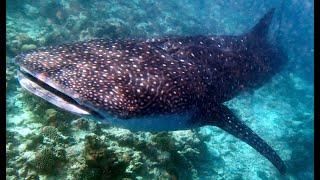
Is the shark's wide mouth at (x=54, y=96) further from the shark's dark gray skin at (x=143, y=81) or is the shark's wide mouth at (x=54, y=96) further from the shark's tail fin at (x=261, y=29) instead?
the shark's tail fin at (x=261, y=29)

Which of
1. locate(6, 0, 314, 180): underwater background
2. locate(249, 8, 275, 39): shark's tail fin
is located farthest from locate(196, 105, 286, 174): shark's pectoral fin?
locate(249, 8, 275, 39): shark's tail fin

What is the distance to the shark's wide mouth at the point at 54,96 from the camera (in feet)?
12.4

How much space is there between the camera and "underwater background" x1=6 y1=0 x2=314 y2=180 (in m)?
5.61

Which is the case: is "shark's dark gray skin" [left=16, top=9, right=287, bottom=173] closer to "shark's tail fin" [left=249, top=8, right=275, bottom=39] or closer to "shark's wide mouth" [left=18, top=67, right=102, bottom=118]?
"shark's wide mouth" [left=18, top=67, right=102, bottom=118]

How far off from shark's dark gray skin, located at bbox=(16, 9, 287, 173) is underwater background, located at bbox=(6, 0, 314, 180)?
66.4 inches

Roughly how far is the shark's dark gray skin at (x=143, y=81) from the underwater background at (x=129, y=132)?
169cm

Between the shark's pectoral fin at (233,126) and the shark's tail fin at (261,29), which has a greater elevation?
the shark's tail fin at (261,29)

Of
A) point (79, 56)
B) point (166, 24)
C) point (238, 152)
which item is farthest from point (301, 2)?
point (79, 56)

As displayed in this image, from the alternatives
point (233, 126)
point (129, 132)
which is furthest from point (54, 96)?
point (233, 126)

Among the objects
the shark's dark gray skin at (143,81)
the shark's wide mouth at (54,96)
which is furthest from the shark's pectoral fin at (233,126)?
the shark's wide mouth at (54,96)

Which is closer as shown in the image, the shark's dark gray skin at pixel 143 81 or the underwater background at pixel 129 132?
the shark's dark gray skin at pixel 143 81

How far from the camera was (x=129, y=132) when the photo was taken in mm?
6762

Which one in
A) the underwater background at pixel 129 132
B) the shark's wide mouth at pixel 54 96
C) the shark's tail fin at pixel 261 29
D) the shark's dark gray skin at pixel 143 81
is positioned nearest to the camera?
the shark's wide mouth at pixel 54 96

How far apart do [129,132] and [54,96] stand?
316 centimetres
